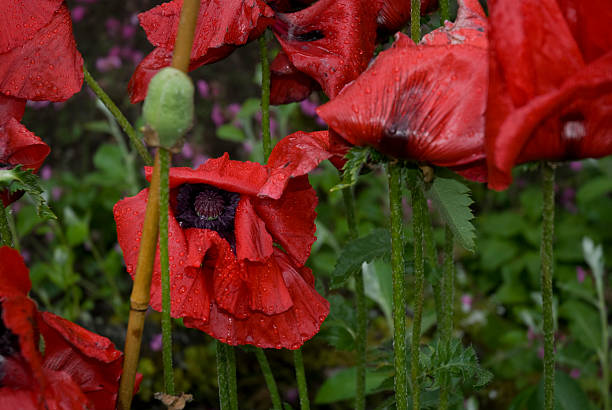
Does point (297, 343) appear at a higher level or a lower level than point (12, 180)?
lower

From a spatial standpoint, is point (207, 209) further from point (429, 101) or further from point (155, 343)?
point (155, 343)

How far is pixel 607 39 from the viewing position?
0.43 m

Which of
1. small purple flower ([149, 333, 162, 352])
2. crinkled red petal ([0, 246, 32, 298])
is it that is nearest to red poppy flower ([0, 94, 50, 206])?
crinkled red petal ([0, 246, 32, 298])

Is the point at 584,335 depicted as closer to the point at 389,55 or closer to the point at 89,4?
the point at 389,55

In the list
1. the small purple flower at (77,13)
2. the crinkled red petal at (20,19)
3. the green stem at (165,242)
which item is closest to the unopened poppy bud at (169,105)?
the green stem at (165,242)

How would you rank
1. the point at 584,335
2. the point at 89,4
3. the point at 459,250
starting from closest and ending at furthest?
the point at 584,335 < the point at 459,250 < the point at 89,4

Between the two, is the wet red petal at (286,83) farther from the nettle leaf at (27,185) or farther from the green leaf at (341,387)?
the green leaf at (341,387)

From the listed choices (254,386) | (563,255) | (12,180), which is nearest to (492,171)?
(12,180)

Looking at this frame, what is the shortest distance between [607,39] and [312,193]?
0.26 meters

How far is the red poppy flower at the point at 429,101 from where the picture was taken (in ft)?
1.54

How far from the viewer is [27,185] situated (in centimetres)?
53

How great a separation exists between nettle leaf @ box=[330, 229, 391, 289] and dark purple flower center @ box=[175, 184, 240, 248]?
19 centimetres

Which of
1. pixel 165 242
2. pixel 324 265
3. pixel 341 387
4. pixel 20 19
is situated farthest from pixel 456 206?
pixel 324 265

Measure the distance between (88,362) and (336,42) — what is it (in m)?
0.34
